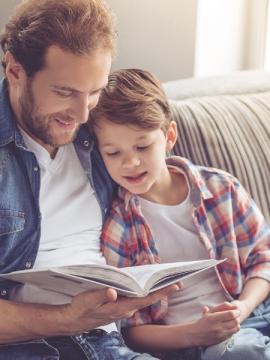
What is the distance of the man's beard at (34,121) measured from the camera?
1509 millimetres

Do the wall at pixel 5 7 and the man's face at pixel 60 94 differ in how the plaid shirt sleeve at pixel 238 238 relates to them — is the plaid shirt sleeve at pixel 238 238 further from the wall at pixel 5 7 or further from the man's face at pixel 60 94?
the wall at pixel 5 7

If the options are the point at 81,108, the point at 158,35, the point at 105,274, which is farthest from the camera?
the point at 158,35

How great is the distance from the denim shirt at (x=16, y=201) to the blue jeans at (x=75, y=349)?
13 cm

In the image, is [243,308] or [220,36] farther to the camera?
[220,36]

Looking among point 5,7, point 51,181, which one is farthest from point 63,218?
point 5,7

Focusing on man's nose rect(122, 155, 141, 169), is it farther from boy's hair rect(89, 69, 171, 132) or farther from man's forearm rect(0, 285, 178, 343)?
man's forearm rect(0, 285, 178, 343)

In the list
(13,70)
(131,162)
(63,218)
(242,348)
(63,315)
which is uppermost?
(13,70)

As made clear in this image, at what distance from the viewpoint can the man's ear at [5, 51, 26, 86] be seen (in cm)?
150

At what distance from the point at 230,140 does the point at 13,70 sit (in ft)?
2.24

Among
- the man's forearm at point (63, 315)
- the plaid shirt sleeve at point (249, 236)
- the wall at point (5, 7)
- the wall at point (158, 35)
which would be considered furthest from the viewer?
the wall at point (158, 35)

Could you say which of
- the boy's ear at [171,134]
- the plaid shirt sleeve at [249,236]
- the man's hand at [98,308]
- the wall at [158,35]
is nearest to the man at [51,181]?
the man's hand at [98,308]

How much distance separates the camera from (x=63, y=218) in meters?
1.60

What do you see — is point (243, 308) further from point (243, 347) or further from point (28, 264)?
point (28, 264)

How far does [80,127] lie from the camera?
5.51 feet
